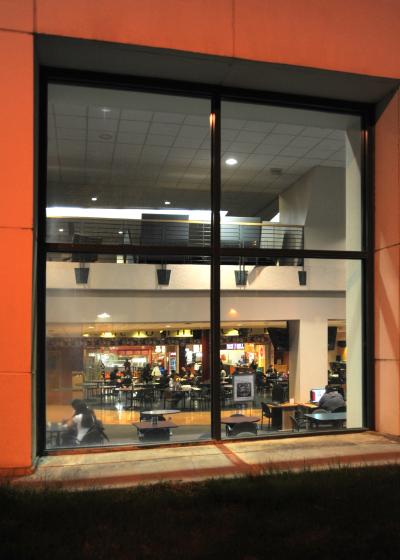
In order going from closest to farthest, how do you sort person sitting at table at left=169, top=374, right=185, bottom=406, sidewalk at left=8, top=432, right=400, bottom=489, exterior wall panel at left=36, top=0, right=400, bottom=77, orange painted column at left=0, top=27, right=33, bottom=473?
sidewalk at left=8, top=432, right=400, bottom=489, orange painted column at left=0, top=27, right=33, bottom=473, exterior wall panel at left=36, top=0, right=400, bottom=77, person sitting at table at left=169, top=374, right=185, bottom=406

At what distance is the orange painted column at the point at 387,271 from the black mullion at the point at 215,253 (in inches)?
85.9

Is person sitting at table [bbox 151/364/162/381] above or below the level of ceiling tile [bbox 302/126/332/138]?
below

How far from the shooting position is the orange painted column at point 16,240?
522 cm

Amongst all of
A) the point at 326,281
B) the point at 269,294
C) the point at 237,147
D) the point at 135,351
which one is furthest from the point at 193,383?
the point at 237,147

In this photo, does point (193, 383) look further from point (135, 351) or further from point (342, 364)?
point (342, 364)

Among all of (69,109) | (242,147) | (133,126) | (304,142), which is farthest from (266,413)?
(69,109)

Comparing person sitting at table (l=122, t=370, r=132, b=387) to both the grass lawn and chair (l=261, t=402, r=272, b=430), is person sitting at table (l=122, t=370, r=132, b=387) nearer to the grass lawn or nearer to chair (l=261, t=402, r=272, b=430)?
chair (l=261, t=402, r=272, b=430)

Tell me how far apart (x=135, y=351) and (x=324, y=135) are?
15.1 feet

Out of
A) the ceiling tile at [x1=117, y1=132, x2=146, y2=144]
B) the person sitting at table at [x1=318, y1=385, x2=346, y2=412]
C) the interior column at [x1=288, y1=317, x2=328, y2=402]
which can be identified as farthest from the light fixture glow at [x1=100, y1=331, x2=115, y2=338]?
the person sitting at table at [x1=318, y1=385, x2=346, y2=412]

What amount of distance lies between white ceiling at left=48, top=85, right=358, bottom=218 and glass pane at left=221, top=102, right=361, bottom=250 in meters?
0.02

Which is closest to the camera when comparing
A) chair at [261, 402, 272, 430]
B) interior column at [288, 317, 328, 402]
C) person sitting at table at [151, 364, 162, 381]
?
chair at [261, 402, 272, 430]

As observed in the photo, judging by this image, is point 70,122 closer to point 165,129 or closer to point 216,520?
point 165,129

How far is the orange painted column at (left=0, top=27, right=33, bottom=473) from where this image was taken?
522cm

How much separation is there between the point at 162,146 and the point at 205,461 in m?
4.59
